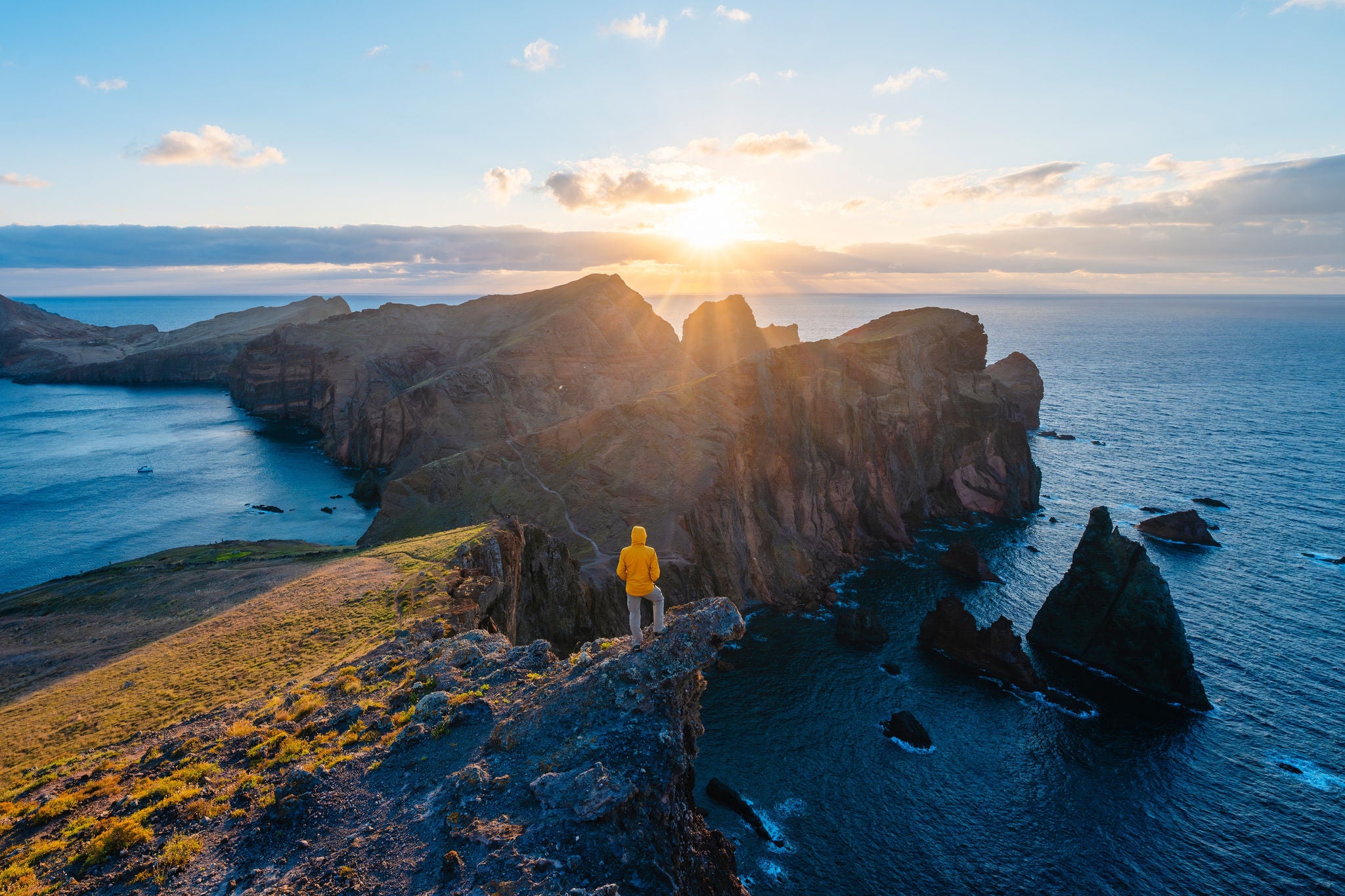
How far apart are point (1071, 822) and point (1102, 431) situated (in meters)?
130

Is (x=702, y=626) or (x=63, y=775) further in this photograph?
(x=63, y=775)

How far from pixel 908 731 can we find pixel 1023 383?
434ft

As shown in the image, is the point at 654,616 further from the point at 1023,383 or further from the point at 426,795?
the point at 1023,383

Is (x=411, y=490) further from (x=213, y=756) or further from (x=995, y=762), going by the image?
(x=995, y=762)

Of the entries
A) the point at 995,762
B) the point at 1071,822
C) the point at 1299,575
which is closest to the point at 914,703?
the point at 995,762

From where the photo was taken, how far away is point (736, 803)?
43.5 m

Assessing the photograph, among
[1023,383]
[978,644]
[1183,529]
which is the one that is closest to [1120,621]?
[978,644]

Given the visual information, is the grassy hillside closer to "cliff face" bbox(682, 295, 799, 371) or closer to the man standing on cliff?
the man standing on cliff

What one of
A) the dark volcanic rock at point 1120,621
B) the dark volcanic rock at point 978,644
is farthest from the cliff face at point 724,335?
the dark volcanic rock at point 1120,621

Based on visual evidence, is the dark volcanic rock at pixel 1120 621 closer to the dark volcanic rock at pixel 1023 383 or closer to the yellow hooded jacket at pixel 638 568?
the yellow hooded jacket at pixel 638 568

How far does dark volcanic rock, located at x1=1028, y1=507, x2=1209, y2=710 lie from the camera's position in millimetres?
54312

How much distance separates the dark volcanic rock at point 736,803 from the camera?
41.4 m

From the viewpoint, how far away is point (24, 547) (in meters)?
83.6

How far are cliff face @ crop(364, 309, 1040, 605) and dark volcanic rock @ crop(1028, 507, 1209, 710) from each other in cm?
2575
